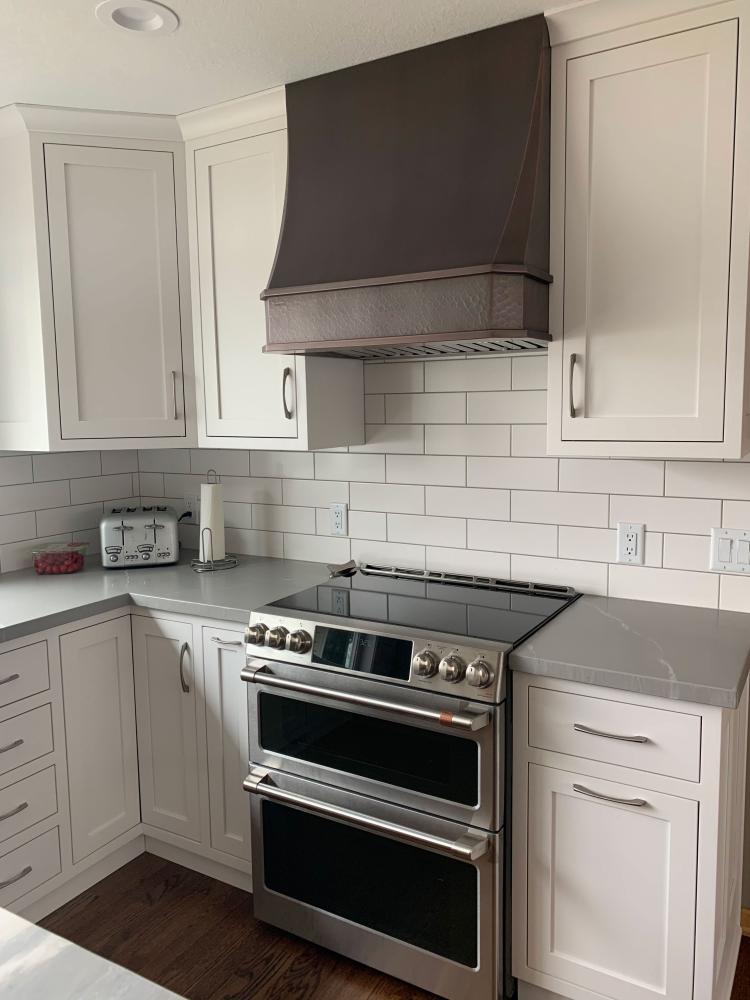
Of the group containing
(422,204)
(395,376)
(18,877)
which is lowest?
(18,877)

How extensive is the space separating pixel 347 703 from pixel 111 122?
1.94 metres

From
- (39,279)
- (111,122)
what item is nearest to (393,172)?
(111,122)

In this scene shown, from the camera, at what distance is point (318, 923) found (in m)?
2.15

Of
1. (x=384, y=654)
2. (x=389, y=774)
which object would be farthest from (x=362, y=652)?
(x=389, y=774)

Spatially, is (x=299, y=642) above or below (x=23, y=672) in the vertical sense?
above

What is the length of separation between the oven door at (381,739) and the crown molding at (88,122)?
1718mm

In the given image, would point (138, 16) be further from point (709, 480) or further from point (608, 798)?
point (608, 798)

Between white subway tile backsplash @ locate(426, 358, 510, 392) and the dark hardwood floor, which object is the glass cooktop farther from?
the dark hardwood floor

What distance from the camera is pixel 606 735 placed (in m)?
1.75

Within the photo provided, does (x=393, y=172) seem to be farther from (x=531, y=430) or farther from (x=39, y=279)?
(x=39, y=279)

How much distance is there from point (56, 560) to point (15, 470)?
364 millimetres

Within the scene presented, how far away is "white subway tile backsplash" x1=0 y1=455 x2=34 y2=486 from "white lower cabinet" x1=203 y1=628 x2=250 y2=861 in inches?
40.9

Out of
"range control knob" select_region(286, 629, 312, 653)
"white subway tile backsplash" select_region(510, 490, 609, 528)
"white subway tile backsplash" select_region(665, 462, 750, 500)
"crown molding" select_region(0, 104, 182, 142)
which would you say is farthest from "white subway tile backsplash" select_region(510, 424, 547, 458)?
"crown molding" select_region(0, 104, 182, 142)

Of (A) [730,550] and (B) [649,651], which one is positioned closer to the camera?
(B) [649,651]
